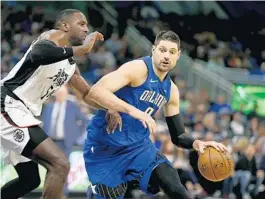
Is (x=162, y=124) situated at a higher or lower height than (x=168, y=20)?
lower

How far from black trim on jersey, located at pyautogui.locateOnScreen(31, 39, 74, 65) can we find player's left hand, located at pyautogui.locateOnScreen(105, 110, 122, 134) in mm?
641

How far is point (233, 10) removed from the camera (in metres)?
21.5

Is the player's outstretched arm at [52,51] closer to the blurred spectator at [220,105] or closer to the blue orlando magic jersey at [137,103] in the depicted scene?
the blue orlando magic jersey at [137,103]

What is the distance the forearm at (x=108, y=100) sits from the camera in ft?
20.6

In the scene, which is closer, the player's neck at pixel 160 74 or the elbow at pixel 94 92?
the elbow at pixel 94 92

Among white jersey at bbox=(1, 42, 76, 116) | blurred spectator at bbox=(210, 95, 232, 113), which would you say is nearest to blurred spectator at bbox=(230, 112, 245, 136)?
blurred spectator at bbox=(210, 95, 232, 113)

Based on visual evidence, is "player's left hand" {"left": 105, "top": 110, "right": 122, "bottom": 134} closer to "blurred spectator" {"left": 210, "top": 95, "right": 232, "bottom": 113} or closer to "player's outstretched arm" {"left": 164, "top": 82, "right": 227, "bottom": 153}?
"player's outstretched arm" {"left": 164, "top": 82, "right": 227, "bottom": 153}

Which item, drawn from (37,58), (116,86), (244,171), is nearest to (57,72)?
(37,58)

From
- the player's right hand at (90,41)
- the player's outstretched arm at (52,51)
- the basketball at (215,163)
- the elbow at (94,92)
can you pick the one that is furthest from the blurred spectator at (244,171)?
the player's outstretched arm at (52,51)

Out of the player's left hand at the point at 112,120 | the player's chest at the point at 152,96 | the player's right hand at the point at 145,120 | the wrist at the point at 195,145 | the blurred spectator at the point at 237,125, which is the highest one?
the player's chest at the point at 152,96

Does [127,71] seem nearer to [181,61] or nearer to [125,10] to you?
[181,61]

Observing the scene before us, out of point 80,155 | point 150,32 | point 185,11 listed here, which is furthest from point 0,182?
point 185,11

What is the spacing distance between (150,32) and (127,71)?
13.1 meters

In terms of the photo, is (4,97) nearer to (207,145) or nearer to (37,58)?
(37,58)
